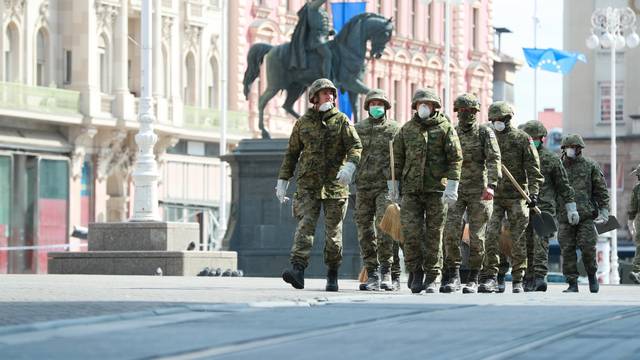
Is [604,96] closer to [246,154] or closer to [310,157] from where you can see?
[246,154]

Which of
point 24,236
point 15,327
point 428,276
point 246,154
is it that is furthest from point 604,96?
point 15,327

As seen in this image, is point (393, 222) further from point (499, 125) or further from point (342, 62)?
point (342, 62)

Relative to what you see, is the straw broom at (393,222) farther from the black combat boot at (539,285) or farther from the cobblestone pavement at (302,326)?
the black combat boot at (539,285)

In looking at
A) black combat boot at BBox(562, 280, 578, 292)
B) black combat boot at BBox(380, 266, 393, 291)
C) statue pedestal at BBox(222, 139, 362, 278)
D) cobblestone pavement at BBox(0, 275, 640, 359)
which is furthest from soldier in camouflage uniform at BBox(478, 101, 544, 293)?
statue pedestal at BBox(222, 139, 362, 278)

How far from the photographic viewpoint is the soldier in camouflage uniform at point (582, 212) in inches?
974

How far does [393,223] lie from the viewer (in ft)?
69.2

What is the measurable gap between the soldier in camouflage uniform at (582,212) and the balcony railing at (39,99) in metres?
34.3

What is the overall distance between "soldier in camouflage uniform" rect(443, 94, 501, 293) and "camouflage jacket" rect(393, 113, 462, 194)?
98 centimetres

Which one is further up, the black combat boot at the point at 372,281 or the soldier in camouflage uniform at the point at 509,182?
the soldier in camouflage uniform at the point at 509,182

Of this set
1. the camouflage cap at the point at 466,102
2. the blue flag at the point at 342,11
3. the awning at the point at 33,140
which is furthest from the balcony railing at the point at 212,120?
the camouflage cap at the point at 466,102

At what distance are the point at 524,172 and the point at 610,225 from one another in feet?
12.2

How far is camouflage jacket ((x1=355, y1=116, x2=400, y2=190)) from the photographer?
21859mm

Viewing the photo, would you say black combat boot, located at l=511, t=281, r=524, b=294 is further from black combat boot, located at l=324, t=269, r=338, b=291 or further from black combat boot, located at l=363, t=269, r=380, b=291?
black combat boot, located at l=324, t=269, r=338, b=291

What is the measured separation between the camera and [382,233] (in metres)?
22.0
